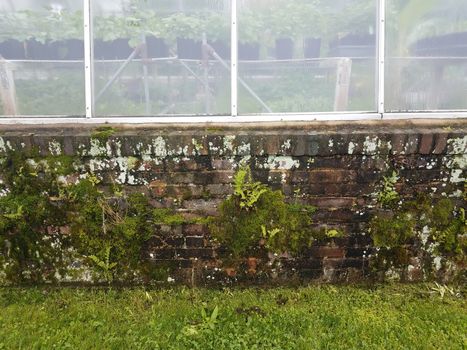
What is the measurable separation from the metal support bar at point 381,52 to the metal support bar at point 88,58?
7.05ft

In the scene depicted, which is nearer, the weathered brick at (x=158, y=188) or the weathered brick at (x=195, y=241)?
the weathered brick at (x=158, y=188)

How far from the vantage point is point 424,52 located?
10.3 ft

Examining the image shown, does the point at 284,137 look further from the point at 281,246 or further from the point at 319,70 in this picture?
the point at 281,246

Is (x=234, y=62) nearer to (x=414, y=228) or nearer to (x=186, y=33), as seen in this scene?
(x=186, y=33)

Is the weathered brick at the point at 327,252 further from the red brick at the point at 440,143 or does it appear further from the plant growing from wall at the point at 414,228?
the red brick at the point at 440,143

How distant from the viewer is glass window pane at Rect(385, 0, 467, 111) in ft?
10.2

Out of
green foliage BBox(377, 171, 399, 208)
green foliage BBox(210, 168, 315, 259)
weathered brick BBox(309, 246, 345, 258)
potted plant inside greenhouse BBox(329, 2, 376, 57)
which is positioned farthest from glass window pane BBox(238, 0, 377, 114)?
weathered brick BBox(309, 246, 345, 258)

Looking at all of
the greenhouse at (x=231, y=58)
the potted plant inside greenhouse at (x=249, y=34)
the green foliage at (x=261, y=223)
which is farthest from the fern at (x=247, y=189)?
the potted plant inside greenhouse at (x=249, y=34)

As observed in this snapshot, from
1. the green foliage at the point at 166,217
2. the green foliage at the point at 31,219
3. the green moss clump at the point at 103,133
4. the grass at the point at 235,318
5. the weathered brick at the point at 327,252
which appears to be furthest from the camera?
the weathered brick at the point at 327,252

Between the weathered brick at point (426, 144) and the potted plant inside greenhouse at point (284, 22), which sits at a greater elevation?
the potted plant inside greenhouse at point (284, 22)

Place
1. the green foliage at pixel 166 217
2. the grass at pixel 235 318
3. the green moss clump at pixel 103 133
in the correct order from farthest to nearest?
the green foliage at pixel 166 217 < the green moss clump at pixel 103 133 < the grass at pixel 235 318

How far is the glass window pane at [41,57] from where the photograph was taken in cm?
308

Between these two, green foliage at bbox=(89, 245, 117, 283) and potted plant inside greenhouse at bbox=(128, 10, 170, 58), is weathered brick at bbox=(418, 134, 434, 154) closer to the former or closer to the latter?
potted plant inside greenhouse at bbox=(128, 10, 170, 58)

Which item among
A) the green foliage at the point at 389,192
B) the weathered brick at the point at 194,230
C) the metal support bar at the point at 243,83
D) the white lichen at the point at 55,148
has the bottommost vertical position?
the weathered brick at the point at 194,230
